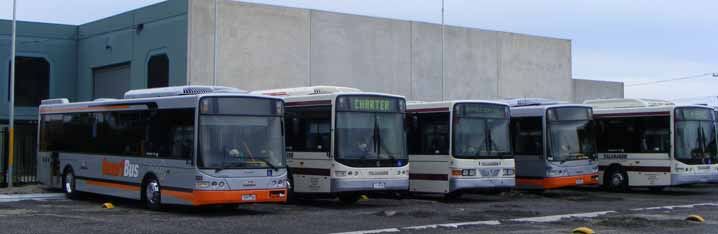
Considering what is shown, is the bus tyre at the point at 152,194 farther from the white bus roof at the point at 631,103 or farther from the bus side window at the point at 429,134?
the white bus roof at the point at 631,103

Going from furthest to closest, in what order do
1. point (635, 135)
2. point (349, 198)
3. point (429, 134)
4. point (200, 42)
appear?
point (200, 42) → point (635, 135) → point (429, 134) → point (349, 198)

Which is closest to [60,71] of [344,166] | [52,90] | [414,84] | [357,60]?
[52,90]

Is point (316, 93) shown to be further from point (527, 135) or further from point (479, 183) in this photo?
point (527, 135)

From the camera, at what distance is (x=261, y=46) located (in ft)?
111

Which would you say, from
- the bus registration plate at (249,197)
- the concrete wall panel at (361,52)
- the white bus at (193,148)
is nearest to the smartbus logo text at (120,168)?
the white bus at (193,148)

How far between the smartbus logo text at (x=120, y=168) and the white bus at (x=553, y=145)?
437 inches

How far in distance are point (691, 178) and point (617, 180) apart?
2283mm

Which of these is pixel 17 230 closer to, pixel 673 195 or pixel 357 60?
pixel 673 195

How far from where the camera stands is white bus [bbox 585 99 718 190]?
26.1m

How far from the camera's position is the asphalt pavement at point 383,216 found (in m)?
15.4

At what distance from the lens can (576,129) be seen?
25953 millimetres

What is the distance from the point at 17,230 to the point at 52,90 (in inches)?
943

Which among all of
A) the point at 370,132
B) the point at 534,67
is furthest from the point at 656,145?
the point at 534,67

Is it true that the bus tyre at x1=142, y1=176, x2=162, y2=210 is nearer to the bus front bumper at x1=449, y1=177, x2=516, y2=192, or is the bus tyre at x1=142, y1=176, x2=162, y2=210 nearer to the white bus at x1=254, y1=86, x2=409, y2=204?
the white bus at x1=254, y1=86, x2=409, y2=204
